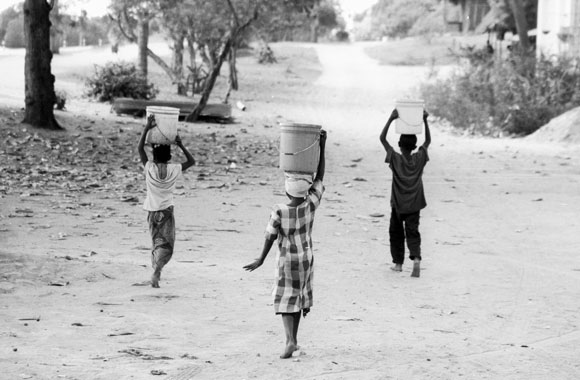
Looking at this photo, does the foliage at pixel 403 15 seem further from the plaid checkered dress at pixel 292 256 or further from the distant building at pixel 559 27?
the plaid checkered dress at pixel 292 256

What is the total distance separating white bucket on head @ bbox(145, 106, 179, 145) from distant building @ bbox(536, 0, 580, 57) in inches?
1000

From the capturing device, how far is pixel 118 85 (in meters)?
30.7

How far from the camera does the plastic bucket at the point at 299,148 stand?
696cm

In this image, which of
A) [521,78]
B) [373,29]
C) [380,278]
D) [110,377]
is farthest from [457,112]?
[373,29]

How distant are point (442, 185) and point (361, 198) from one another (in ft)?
7.37

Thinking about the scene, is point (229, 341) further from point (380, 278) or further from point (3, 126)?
point (3, 126)

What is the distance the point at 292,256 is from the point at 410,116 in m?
3.47

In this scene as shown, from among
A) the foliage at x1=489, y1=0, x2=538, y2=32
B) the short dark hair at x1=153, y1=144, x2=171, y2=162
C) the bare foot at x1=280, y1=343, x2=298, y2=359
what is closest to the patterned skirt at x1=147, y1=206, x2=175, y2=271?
the short dark hair at x1=153, y1=144, x2=171, y2=162

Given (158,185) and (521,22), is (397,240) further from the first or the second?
(521,22)

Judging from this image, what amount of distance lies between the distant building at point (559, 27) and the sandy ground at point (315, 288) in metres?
17.6

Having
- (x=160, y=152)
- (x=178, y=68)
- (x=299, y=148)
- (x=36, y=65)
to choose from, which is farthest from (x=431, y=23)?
(x=299, y=148)

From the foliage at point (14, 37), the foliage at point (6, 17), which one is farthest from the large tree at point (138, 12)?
the foliage at point (6, 17)

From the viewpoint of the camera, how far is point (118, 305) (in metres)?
8.41

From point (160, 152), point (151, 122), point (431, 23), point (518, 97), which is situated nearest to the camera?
point (151, 122)
